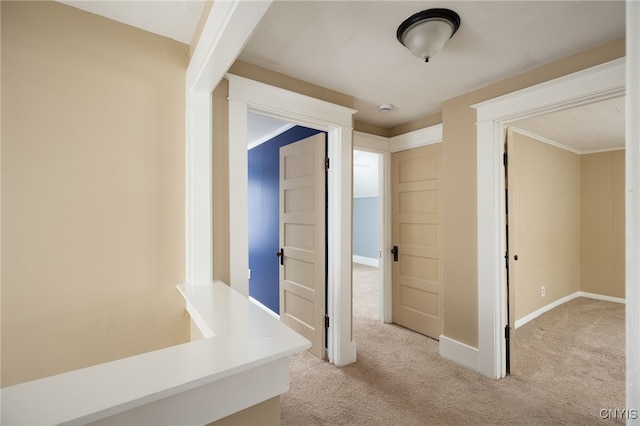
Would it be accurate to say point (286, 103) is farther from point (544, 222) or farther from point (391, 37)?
point (544, 222)

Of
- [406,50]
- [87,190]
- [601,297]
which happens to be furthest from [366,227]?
[87,190]

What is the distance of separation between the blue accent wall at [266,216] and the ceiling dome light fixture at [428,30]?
162 cm

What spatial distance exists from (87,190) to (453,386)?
275 cm

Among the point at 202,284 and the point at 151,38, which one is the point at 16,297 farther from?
the point at 151,38

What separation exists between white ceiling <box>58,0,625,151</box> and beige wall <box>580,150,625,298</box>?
3.69 meters

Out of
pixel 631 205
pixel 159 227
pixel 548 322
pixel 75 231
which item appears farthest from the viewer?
pixel 548 322

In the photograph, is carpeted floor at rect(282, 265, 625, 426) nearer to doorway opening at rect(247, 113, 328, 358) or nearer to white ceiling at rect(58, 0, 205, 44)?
doorway opening at rect(247, 113, 328, 358)

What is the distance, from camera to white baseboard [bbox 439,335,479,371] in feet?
7.89

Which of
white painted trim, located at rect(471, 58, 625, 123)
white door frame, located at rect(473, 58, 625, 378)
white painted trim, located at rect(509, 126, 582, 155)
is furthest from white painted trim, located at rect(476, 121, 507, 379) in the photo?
white painted trim, located at rect(509, 126, 582, 155)

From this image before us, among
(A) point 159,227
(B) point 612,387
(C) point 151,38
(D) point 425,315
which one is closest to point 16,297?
(A) point 159,227

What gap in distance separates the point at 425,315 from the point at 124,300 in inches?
111

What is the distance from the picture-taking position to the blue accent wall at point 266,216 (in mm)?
3514

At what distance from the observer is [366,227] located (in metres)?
7.84

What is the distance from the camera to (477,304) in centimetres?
240
